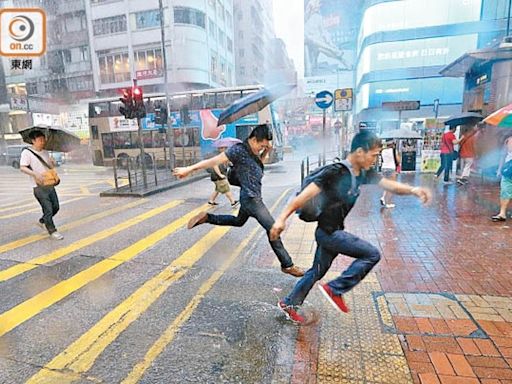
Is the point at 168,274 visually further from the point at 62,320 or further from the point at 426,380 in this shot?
the point at 426,380

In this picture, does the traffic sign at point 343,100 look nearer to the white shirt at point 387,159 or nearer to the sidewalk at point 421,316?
the white shirt at point 387,159

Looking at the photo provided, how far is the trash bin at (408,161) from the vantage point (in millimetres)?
13300

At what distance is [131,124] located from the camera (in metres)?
19.2

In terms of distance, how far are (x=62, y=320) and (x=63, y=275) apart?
118 cm

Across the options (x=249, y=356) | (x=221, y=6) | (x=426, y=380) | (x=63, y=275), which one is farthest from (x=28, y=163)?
(x=221, y=6)

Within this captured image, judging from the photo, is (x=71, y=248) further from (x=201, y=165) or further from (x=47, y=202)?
(x=201, y=165)

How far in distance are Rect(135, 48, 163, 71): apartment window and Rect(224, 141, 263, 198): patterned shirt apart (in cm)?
3113

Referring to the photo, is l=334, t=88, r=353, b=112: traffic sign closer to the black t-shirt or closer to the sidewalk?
the sidewalk

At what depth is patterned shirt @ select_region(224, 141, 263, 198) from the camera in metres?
3.75

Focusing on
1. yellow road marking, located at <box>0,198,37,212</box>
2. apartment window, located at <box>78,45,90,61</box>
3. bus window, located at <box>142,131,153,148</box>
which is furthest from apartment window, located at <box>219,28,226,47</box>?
yellow road marking, located at <box>0,198,37,212</box>

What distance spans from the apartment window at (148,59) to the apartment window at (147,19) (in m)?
2.18

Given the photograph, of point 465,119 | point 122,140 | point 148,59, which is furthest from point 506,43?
point 148,59

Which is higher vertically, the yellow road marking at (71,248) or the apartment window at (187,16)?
the apartment window at (187,16)

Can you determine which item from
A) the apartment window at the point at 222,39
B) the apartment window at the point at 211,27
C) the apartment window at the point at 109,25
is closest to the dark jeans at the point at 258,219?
the apartment window at the point at 109,25
